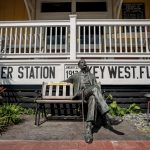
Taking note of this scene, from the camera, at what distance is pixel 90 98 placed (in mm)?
5973

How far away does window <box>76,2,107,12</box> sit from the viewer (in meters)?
11.1

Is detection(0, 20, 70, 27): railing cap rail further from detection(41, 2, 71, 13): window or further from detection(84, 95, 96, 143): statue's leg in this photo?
detection(41, 2, 71, 13): window

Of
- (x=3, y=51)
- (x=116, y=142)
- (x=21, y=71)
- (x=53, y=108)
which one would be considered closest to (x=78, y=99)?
(x=53, y=108)

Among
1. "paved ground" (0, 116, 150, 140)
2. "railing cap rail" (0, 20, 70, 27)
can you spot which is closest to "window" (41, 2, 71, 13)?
"railing cap rail" (0, 20, 70, 27)

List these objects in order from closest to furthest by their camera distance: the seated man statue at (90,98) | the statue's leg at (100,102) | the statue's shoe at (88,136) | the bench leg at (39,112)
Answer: the statue's shoe at (88,136)
the seated man statue at (90,98)
the statue's leg at (100,102)
the bench leg at (39,112)

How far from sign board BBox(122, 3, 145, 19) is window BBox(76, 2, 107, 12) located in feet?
2.53

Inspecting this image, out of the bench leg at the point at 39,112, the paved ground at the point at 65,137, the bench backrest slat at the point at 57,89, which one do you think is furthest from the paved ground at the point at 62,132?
the bench backrest slat at the point at 57,89

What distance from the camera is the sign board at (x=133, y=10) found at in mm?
11109

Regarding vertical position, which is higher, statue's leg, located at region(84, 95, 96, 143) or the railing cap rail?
the railing cap rail

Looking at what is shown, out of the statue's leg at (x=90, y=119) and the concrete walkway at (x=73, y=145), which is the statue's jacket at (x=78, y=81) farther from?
the concrete walkway at (x=73, y=145)

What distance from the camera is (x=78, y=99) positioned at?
658cm

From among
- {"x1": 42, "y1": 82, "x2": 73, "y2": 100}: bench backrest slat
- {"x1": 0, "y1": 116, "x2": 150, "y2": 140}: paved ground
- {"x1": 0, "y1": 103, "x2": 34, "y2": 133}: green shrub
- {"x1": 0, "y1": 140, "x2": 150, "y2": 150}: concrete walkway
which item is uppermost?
{"x1": 42, "y1": 82, "x2": 73, "y2": 100}: bench backrest slat

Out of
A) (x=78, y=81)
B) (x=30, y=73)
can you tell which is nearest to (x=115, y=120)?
(x=78, y=81)

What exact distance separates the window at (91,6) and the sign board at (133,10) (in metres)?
0.77
